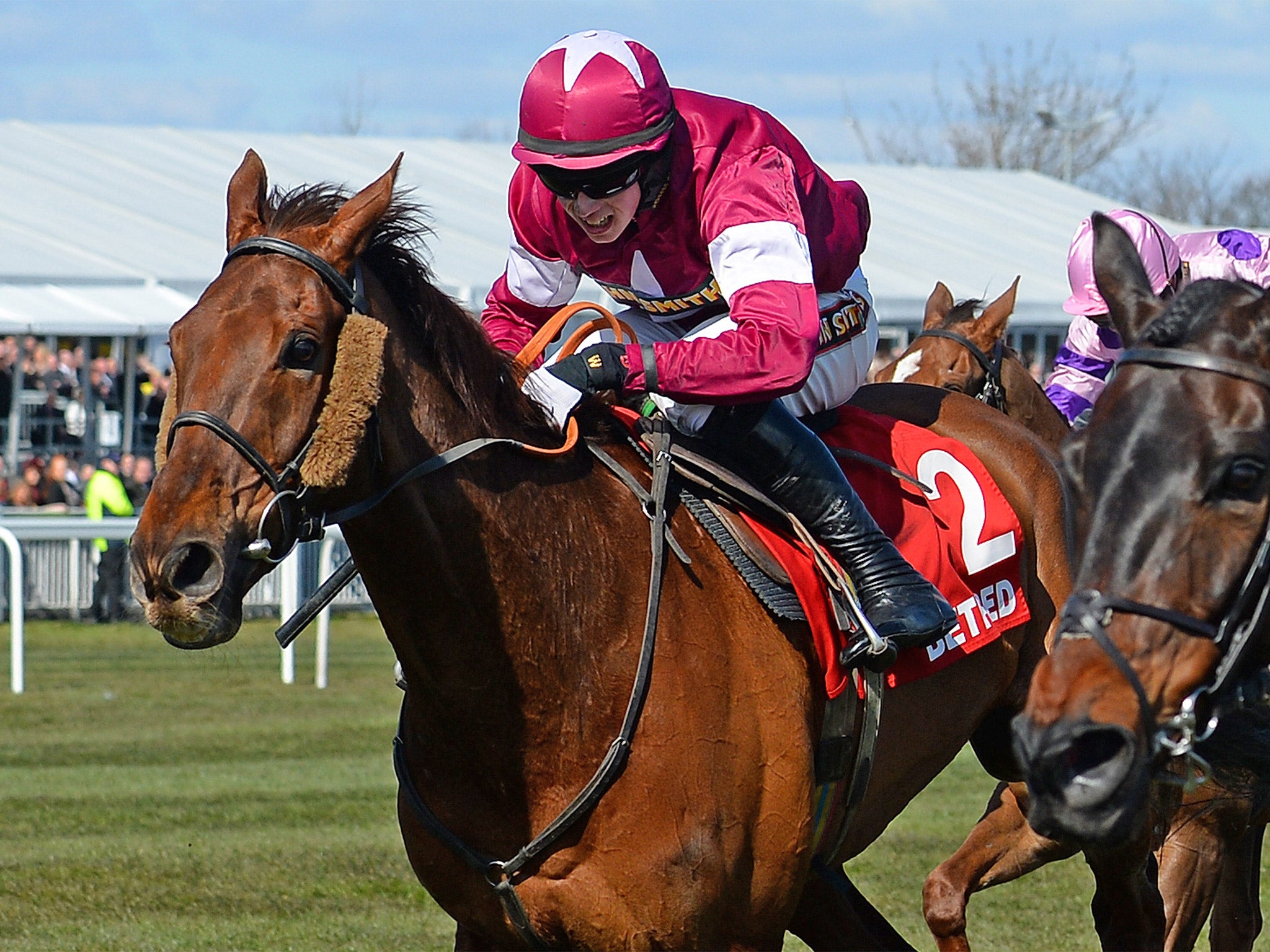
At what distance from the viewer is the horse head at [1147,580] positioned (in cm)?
249

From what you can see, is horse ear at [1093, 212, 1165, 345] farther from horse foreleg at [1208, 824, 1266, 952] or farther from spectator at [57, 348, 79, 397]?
spectator at [57, 348, 79, 397]

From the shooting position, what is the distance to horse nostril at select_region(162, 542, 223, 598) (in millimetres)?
3133

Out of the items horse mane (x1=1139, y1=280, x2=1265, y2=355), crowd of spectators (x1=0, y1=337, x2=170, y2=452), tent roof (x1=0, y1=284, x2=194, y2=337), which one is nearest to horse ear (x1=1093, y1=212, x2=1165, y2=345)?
horse mane (x1=1139, y1=280, x2=1265, y2=355)

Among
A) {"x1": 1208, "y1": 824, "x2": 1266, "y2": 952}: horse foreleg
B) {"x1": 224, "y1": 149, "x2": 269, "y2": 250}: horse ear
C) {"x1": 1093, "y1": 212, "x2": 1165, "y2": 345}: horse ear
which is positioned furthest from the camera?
{"x1": 1208, "y1": 824, "x2": 1266, "y2": 952}: horse foreleg

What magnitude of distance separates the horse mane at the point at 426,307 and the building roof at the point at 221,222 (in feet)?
34.4

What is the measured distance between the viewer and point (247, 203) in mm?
3615

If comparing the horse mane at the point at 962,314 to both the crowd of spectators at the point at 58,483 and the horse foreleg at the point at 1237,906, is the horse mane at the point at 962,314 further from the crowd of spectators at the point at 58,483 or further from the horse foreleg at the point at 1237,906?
the crowd of spectators at the point at 58,483

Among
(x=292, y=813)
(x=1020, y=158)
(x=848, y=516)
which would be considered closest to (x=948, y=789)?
(x=292, y=813)

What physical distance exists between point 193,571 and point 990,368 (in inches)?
159

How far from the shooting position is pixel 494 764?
12.3 ft

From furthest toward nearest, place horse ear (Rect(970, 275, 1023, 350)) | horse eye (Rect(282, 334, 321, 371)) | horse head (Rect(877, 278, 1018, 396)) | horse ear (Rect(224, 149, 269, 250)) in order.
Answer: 1. horse ear (Rect(970, 275, 1023, 350))
2. horse head (Rect(877, 278, 1018, 396))
3. horse ear (Rect(224, 149, 269, 250))
4. horse eye (Rect(282, 334, 321, 371))

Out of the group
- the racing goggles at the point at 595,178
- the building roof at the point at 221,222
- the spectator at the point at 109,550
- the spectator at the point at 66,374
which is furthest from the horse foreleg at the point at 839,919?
the spectator at the point at 66,374

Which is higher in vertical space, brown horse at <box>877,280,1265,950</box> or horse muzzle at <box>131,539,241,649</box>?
horse muzzle at <box>131,539,241,649</box>

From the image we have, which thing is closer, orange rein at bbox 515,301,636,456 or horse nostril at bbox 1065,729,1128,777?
horse nostril at bbox 1065,729,1128,777
